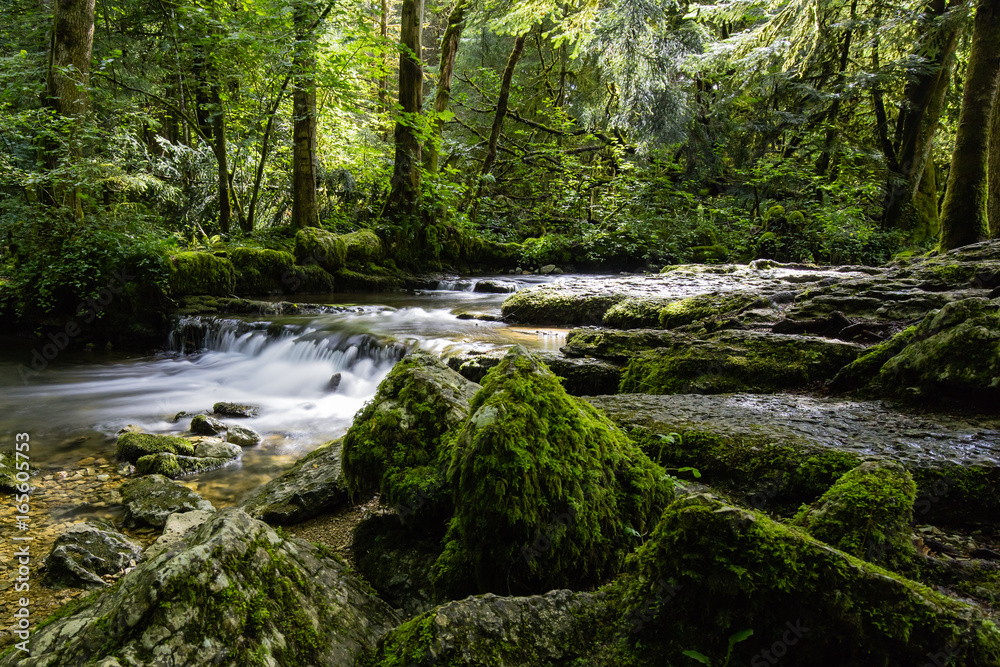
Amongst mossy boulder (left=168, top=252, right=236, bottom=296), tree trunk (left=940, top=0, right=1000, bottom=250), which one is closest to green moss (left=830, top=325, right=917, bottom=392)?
tree trunk (left=940, top=0, right=1000, bottom=250)

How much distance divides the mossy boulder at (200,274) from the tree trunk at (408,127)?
544 centimetres

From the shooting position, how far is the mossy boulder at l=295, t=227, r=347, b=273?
535 inches

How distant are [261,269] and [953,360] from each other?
12916 millimetres

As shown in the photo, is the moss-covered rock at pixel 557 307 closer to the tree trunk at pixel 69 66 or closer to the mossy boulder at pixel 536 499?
the mossy boulder at pixel 536 499

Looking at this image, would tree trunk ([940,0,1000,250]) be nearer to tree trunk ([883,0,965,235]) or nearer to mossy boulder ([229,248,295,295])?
tree trunk ([883,0,965,235])

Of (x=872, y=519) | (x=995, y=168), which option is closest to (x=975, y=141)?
(x=995, y=168)

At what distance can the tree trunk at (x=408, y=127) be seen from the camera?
14.3m

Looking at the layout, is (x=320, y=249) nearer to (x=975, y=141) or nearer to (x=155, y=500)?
(x=155, y=500)

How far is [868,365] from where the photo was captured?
3.79m

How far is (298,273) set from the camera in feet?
43.4

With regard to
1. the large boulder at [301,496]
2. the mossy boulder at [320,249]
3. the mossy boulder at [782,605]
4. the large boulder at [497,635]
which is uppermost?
the mossy boulder at [320,249]

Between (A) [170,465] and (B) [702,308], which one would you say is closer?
(A) [170,465]

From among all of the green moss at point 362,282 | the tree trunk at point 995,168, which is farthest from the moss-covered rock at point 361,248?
the tree trunk at point 995,168

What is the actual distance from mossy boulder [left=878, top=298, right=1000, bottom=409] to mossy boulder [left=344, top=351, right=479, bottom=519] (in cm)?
293
